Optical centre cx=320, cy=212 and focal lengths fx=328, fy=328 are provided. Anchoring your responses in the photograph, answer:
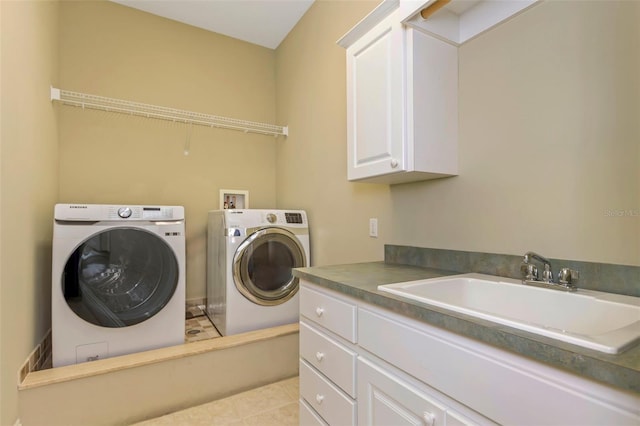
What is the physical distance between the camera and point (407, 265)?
5.75ft

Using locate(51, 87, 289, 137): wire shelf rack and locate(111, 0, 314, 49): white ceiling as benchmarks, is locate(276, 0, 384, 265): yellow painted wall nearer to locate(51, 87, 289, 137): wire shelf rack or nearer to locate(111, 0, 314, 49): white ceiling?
locate(111, 0, 314, 49): white ceiling

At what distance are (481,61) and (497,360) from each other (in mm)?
1278

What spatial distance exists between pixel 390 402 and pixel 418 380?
6.2 inches

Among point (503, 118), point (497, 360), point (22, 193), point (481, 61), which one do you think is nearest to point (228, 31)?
point (22, 193)

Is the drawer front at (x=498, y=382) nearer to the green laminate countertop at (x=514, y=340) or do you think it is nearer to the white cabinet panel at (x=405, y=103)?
the green laminate countertop at (x=514, y=340)

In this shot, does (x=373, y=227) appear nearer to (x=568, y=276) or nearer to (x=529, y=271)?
(x=529, y=271)

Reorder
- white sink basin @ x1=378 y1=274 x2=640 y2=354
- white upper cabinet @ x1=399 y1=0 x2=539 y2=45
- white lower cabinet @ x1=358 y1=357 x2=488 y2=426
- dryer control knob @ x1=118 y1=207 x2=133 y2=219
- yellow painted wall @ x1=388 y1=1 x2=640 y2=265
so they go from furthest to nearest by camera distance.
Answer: dryer control knob @ x1=118 y1=207 x2=133 y2=219 < white upper cabinet @ x1=399 y1=0 x2=539 y2=45 < yellow painted wall @ x1=388 y1=1 x2=640 y2=265 < white lower cabinet @ x1=358 y1=357 x2=488 y2=426 < white sink basin @ x1=378 y1=274 x2=640 y2=354

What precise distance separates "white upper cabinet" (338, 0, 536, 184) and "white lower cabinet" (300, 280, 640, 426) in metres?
0.70

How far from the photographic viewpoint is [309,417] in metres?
1.47

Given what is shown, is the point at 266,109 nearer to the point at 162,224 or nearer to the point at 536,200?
the point at 162,224

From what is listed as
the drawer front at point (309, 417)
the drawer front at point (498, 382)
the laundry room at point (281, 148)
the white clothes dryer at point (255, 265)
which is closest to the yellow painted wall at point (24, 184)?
the laundry room at point (281, 148)

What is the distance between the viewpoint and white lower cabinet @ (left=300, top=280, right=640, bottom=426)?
2.04 feet

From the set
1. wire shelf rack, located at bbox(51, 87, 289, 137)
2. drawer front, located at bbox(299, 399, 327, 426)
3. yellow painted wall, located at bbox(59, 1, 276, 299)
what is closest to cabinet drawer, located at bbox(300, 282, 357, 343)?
drawer front, located at bbox(299, 399, 327, 426)

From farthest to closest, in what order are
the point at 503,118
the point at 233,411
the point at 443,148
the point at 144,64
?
the point at 144,64 < the point at 233,411 < the point at 443,148 < the point at 503,118
